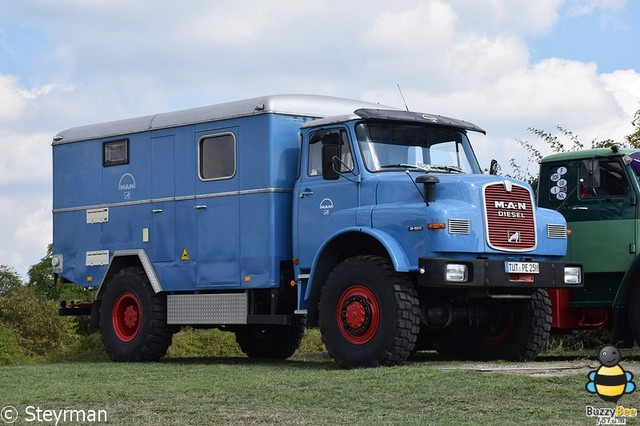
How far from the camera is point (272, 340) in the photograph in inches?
752

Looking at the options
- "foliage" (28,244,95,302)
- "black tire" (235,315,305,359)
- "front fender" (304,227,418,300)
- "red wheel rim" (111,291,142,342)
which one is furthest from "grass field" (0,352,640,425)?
"foliage" (28,244,95,302)

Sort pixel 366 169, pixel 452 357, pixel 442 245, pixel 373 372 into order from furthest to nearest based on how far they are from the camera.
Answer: pixel 452 357 → pixel 366 169 → pixel 442 245 → pixel 373 372

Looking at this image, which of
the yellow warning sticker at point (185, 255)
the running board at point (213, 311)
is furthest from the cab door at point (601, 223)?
the yellow warning sticker at point (185, 255)

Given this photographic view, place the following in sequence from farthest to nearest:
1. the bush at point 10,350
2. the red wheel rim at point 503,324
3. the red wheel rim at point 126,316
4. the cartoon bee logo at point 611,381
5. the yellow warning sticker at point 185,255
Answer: the bush at point 10,350 < the red wheel rim at point 126,316 < the yellow warning sticker at point 185,255 < the red wheel rim at point 503,324 < the cartoon bee logo at point 611,381

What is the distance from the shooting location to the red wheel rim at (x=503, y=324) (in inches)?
615

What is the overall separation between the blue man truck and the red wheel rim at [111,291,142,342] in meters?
0.03

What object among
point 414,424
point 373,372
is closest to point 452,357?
point 373,372

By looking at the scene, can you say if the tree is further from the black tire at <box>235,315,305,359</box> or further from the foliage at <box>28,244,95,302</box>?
the black tire at <box>235,315,305,359</box>

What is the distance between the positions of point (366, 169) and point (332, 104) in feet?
6.50

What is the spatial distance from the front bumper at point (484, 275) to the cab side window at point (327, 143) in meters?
1.90

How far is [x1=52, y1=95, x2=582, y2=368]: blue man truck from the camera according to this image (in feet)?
45.8

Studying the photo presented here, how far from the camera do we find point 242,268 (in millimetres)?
16094

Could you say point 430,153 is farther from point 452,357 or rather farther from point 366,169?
point 452,357

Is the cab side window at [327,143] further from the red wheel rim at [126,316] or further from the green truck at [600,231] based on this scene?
the red wheel rim at [126,316]
